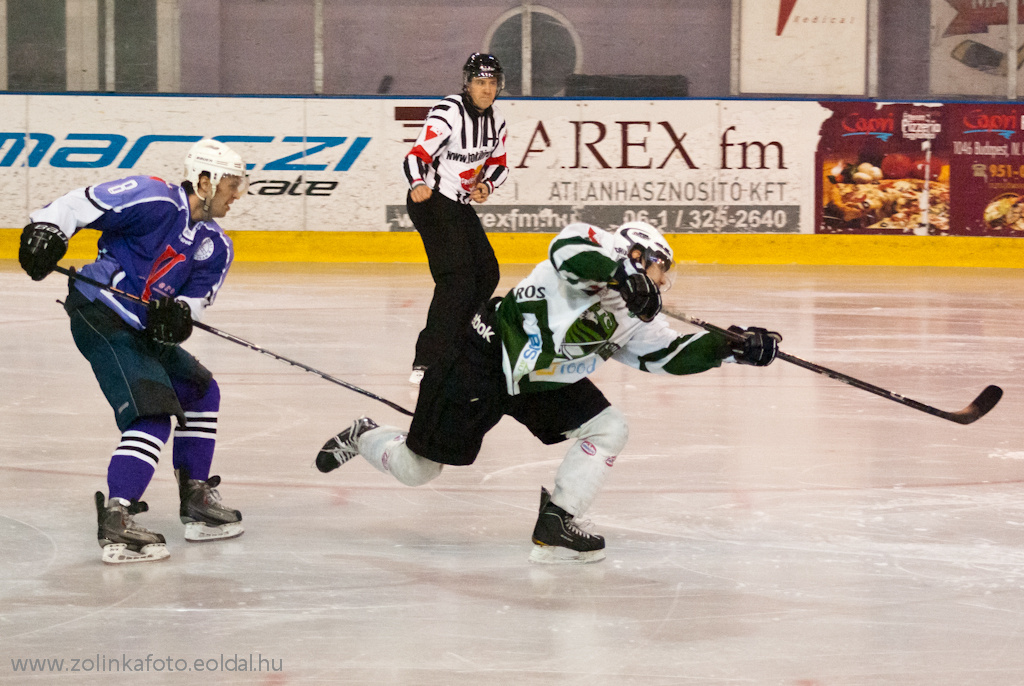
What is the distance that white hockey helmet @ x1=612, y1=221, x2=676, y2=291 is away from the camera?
3166 millimetres

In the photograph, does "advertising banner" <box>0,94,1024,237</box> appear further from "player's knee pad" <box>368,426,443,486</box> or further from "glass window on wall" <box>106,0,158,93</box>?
"player's knee pad" <box>368,426,443,486</box>

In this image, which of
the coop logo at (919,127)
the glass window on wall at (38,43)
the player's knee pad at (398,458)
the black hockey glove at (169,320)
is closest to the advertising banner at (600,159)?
the coop logo at (919,127)

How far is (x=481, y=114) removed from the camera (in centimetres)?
561

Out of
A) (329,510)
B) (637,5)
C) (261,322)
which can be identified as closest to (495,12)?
(637,5)

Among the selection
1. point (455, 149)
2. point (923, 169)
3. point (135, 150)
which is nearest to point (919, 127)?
point (923, 169)

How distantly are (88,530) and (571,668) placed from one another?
152 centimetres

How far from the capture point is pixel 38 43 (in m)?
14.1

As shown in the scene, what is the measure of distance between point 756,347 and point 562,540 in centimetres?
64

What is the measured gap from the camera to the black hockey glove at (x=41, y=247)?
318 centimetres

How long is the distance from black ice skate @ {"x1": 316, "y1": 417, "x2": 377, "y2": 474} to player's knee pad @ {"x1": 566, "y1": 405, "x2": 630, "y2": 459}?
2.00 feet

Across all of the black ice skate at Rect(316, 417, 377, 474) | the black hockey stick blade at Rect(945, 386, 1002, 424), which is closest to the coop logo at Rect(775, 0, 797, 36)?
the black hockey stick blade at Rect(945, 386, 1002, 424)

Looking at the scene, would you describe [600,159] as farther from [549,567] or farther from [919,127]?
[549,567]

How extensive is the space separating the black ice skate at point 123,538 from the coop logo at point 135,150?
8.39 metres

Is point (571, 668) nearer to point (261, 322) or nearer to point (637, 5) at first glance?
point (261, 322)
